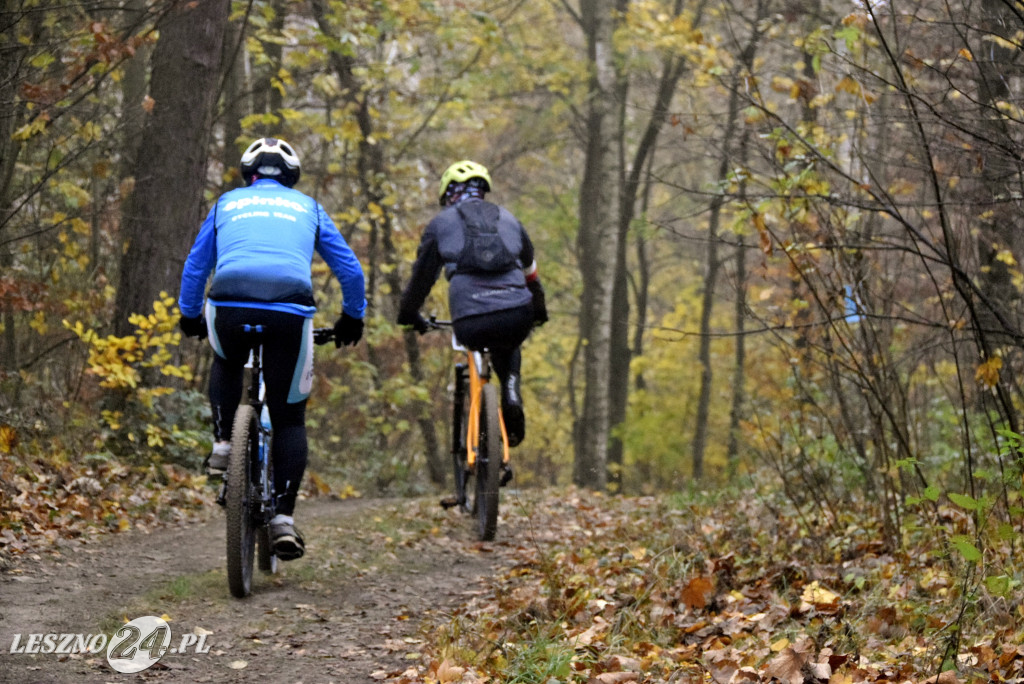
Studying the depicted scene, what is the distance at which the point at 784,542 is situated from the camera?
568 centimetres

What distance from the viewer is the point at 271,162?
17.8ft

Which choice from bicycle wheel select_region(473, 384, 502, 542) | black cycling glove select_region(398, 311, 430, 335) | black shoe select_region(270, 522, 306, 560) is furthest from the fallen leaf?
black cycling glove select_region(398, 311, 430, 335)

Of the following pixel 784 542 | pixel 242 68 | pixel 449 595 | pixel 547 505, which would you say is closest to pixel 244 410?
pixel 449 595

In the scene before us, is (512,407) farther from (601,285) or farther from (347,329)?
(601,285)

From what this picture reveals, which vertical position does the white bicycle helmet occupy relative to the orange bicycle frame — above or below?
above

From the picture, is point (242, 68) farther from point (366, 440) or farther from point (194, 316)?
point (194, 316)

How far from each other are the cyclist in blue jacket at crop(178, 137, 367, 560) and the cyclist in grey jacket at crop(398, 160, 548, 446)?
1180 mm

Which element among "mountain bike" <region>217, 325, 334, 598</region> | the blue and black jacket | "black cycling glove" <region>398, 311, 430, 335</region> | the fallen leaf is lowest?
the fallen leaf

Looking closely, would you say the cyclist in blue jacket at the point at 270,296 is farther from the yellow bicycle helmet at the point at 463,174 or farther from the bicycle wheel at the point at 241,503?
the yellow bicycle helmet at the point at 463,174

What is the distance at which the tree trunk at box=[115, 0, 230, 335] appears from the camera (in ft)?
27.0

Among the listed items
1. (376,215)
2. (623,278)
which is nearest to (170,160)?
(376,215)

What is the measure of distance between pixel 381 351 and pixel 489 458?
12353 millimetres

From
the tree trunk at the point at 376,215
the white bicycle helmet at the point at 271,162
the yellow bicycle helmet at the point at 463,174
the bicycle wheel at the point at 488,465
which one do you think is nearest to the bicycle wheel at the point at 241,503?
the white bicycle helmet at the point at 271,162

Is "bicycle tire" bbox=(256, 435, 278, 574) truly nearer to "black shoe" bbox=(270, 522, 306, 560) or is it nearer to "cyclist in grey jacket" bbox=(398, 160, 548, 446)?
"black shoe" bbox=(270, 522, 306, 560)
